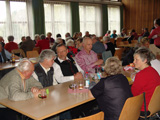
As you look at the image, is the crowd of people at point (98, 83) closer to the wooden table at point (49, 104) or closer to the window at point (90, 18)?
the wooden table at point (49, 104)

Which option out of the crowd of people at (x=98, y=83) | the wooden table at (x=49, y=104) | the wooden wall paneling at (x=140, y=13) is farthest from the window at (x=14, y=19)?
the wooden wall paneling at (x=140, y=13)

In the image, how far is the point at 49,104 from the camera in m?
2.31

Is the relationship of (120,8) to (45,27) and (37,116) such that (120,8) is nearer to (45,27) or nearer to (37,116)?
(45,27)

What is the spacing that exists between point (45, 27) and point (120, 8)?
745 centimetres

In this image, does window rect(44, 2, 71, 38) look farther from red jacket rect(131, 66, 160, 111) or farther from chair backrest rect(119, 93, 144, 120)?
chair backrest rect(119, 93, 144, 120)

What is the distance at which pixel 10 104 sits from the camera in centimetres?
236

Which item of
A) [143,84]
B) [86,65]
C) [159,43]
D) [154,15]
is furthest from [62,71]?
[154,15]

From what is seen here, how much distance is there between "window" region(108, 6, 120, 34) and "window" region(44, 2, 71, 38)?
14.3 ft

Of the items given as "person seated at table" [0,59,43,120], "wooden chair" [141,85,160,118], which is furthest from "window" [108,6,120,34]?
"person seated at table" [0,59,43,120]

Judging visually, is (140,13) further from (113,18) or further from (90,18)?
(90,18)

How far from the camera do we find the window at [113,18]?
15500 mm

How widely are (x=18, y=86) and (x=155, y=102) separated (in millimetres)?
1784

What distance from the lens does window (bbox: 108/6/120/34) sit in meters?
15.5

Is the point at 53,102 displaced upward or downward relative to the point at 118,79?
downward
